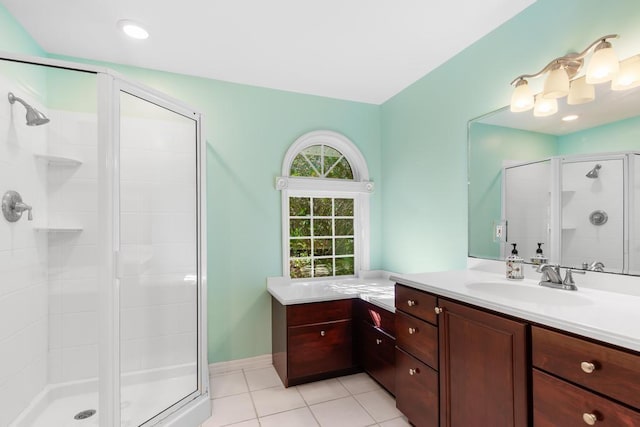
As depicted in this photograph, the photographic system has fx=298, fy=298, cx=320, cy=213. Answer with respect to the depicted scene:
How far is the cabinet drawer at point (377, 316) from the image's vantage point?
2020 millimetres

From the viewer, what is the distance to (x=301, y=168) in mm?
2920

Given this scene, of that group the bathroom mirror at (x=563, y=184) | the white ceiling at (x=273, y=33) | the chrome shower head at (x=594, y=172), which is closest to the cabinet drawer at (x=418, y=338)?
the bathroom mirror at (x=563, y=184)

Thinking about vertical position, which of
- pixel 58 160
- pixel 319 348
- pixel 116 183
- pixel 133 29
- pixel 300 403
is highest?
pixel 133 29

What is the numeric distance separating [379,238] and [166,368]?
2.14m

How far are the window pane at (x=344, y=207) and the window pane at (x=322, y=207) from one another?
9 centimetres

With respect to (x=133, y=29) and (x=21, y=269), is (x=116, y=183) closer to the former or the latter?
(x=21, y=269)

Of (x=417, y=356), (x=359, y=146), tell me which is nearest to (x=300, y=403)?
(x=417, y=356)

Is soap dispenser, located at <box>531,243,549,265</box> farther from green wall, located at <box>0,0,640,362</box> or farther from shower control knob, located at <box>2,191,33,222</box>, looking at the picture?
shower control knob, located at <box>2,191,33,222</box>

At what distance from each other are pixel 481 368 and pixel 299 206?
6.58ft

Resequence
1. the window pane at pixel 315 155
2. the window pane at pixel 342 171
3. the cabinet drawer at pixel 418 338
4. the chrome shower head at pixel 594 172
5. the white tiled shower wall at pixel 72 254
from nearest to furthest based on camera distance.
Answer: the chrome shower head at pixel 594 172 → the cabinet drawer at pixel 418 338 → the white tiled shower wall at pixel 72 254 → the window pane at pixel 315 155 → the window pane at pixel 342 171

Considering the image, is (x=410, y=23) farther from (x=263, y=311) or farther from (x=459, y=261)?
(x=263, y=311)

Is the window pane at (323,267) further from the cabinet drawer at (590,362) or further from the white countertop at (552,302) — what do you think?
the cabinet drawer at (590,362)

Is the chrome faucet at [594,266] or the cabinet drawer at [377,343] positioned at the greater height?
the chrome faucet at [594,266]

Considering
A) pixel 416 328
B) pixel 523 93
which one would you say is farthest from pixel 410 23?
pixel 416 328
